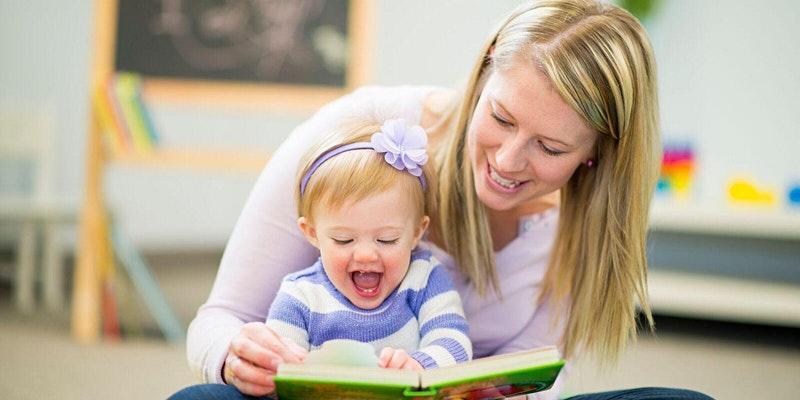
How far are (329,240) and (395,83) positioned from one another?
3.39 metres

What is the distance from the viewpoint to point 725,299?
3.34 metres

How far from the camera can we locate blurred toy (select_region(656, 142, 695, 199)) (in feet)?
12.0

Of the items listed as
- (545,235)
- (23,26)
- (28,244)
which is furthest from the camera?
(23,26)

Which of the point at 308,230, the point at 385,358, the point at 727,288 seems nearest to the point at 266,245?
the point at 308,230

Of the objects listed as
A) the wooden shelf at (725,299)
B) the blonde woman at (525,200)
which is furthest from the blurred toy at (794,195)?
the blonde woman at (525,200)

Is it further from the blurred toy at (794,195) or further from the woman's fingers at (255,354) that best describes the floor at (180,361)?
the woman's fingers at (255,354)

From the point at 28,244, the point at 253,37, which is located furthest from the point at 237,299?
the point at 28,244

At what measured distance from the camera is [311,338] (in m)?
1.19

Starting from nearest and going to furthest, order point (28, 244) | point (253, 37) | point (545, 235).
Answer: point (545, 235), point (253, 37), point (28, 244)

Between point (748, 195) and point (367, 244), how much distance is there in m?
2.76

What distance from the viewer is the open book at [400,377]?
94 centimetres

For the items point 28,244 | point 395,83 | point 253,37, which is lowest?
point 28,244

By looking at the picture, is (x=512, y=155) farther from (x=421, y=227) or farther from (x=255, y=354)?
(x=255, y=354)

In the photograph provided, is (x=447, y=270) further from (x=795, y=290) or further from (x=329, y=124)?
(x=795, y=290)
